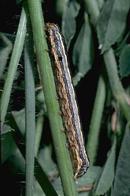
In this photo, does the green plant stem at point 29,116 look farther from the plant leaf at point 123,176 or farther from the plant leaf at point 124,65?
the plant leaf at point 124,65

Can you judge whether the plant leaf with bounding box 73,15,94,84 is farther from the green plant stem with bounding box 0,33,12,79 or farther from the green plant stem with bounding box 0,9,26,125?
the green plant stem with bounding box 0,9,26,125

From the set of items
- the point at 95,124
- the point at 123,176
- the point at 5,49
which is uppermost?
the point at 5,49

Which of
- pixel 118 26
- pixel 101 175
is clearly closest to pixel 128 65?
pixel 118 26

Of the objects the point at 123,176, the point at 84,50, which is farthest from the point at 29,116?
the point at 84,50

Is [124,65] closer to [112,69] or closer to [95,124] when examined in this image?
[112,69]

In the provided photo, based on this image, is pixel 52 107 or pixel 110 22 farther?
pixel 110 22

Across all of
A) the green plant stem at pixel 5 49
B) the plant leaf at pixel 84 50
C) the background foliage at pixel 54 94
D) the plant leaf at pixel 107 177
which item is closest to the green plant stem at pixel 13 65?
the background foliage at pixel 54 94
